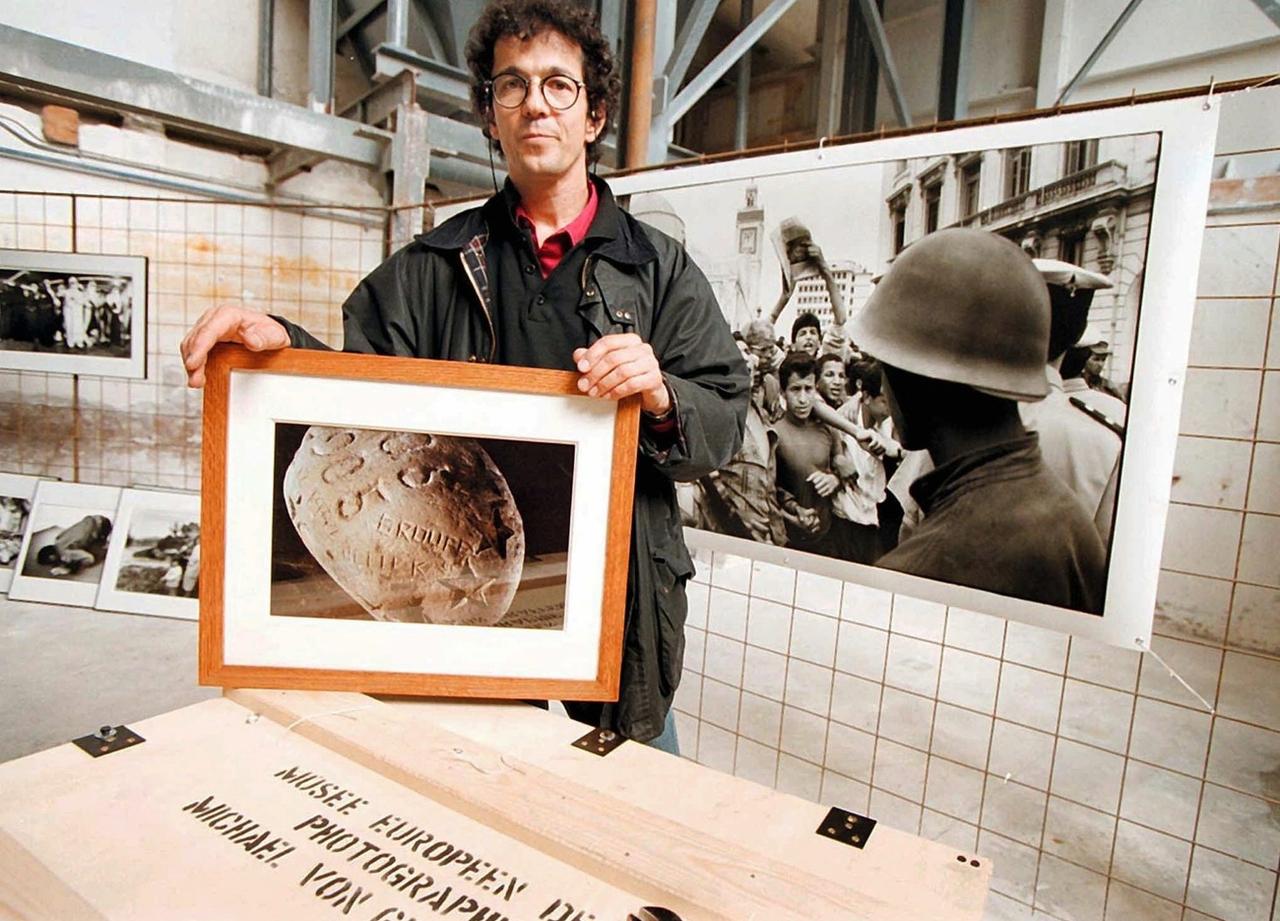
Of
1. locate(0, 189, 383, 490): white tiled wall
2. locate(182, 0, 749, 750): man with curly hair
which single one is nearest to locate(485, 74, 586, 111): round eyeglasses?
locate(182, 0, 749, 750): man with curly hair

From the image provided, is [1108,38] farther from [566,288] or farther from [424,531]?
[424,531]

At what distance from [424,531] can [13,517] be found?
13.2ft

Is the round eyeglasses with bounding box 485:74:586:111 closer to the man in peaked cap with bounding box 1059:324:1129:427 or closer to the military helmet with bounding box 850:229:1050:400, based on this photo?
the military helmet with bounding box 850:229:1050:400

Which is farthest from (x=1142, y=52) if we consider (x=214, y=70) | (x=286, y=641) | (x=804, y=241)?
(x=214, y=70)

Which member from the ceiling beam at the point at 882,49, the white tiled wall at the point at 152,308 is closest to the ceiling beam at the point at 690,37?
the ceiling beam at the point at 882,49

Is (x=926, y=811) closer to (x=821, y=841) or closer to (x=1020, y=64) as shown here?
(x=821, y=841)

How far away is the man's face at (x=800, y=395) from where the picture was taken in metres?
1.85

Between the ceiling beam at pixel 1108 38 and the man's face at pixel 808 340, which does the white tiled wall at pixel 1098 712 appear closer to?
the man's face at pixel 808 340

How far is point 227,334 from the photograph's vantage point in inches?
32.5

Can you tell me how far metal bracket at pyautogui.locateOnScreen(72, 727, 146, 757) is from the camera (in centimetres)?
83

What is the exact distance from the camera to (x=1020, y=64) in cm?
473

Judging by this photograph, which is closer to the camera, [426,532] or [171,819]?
[171,819]

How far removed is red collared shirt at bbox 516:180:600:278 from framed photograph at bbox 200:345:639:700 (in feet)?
1.03

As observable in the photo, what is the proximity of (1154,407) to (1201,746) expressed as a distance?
2.30 metres
